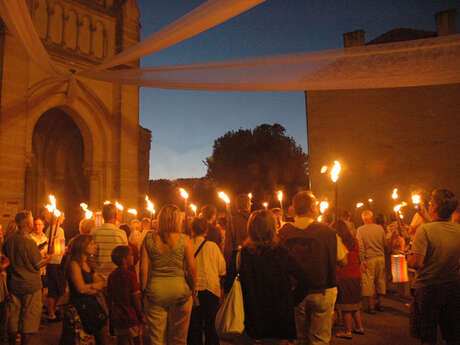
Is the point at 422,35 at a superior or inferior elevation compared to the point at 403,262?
superior

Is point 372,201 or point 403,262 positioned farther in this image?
point 372,201

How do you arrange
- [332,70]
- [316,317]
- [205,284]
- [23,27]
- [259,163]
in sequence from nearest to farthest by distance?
[316,317]
[205,284]
[23,27]
[332,70]
[259,163]

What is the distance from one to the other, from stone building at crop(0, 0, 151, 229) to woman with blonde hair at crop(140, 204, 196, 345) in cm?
911

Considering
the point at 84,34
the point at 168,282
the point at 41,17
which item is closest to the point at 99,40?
the point at 84,34

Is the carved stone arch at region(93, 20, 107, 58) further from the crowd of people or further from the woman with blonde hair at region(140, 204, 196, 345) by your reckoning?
the woman with blonde hair at region(140, 204, 196, 345)

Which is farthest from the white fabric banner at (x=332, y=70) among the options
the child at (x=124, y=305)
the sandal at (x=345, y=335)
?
the sandal at (x=345, y=335)

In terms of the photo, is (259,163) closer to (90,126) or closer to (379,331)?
(90,126)

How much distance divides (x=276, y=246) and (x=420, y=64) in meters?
3.40

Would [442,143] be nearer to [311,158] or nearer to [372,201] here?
[372,201]

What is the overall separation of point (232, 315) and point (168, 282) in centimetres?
101

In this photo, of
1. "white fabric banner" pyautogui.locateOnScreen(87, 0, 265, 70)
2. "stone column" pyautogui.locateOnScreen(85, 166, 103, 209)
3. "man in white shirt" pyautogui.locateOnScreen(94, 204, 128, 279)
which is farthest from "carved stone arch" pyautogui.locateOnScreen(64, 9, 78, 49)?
"man in white shirt" pyautogui.locateOnScreen(94, 204, 128, 279)

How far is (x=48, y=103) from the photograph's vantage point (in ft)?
43.1

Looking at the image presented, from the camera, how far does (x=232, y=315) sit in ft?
10.4

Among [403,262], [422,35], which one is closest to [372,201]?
[422,35]
